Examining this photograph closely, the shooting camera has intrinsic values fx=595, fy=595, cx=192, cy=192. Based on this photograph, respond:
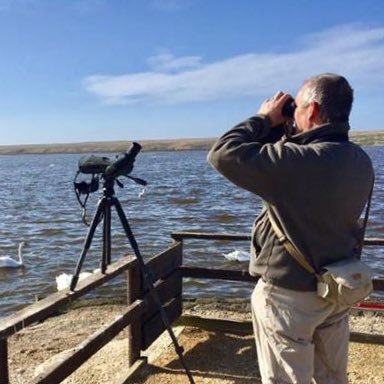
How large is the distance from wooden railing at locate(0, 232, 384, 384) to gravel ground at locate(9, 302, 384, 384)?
0.23m

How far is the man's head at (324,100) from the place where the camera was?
112 inches

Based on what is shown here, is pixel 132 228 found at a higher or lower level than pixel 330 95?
lower

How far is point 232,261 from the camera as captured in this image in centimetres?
1285

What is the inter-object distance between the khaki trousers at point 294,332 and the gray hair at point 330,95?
0.90 m

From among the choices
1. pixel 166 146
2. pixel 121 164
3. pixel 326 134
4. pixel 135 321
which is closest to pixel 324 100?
pixel 326 134

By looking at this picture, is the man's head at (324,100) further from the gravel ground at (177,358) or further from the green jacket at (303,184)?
the gravel ground at (177,358)

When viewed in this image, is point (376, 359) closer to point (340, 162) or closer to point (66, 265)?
point (340, 162)

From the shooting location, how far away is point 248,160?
2.81 metres

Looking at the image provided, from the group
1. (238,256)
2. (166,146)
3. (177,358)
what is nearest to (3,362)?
(177,358)

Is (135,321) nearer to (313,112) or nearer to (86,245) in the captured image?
(86,245)

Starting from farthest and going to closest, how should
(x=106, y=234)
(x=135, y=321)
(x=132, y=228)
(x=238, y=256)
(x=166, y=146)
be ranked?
(x=166, y=146), (x=132, y=228), (x=238, y=256), (x=135, y=321), (x=106, y=234)

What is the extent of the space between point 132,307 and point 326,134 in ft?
8.67

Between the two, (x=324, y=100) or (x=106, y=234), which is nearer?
(x=324, y=100)

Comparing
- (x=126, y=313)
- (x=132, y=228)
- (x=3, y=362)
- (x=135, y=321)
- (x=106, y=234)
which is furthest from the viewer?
(x=132, y=228)
